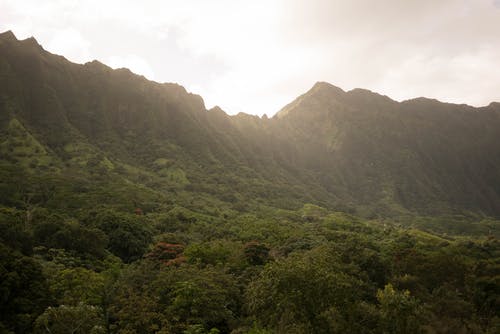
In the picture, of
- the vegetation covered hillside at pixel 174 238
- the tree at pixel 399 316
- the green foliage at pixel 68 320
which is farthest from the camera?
the vegetation covered hillside at pixel 174 238

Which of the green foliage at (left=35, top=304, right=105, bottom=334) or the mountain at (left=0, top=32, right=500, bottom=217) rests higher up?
the mountain at (left=0, top=32, right=500, bottom=217)

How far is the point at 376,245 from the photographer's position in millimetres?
70188

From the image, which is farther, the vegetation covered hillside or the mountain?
the mountain

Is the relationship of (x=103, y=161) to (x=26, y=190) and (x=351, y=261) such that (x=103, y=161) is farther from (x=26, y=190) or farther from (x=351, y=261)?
(x=351, y=261)

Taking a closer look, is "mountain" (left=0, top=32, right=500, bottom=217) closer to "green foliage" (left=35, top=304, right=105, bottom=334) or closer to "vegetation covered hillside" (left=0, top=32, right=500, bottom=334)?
"vegetation covered hillside" (left=0, top=32, right=500, bottom=334)

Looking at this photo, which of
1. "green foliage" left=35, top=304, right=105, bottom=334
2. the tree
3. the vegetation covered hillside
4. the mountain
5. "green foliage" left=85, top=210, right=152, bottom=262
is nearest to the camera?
"green foliage" left=35, top=304, right=105, bottom=334

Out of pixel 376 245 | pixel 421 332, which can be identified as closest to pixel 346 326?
pixel 421 332

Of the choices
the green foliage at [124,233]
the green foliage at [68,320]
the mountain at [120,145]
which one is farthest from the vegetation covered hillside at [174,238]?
the mountain at [120,145]

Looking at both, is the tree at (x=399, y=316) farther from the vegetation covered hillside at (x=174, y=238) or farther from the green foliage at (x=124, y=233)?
the green foliage at (x=124, y=233)

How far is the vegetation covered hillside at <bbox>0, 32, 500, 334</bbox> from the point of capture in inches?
1178

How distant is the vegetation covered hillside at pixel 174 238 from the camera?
29.9 metres

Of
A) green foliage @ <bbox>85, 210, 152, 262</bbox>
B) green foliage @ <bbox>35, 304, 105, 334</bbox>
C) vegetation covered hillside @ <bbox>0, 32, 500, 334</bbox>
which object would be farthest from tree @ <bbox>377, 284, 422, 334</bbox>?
green foliage @ <bbox>85, 210, 152, 262</bbox>

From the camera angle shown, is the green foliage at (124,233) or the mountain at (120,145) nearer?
the green foliage at (124,233)

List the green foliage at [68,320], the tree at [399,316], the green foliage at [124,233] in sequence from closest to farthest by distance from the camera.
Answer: the green foliage at [68,320], the tree at [399,316], the green foliage at [124,233]
